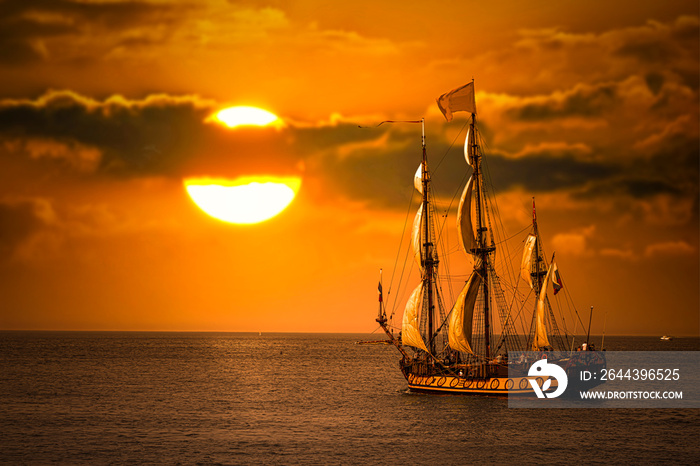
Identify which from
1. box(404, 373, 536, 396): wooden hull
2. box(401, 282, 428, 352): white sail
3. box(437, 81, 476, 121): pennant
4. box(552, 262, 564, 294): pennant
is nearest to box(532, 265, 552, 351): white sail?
box(552, 262, 564, 294): pennant

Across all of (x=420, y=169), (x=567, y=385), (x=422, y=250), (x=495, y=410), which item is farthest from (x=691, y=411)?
(x=420, y=169)

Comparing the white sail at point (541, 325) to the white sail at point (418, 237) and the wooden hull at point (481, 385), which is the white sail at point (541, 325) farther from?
the white sail at point (418, 237)

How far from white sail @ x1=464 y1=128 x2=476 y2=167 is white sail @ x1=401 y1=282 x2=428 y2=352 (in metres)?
18.4

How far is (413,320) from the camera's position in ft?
313

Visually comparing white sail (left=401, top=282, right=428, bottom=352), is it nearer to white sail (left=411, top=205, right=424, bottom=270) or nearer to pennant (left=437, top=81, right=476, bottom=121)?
white sail (left=411, top=205, right=424, bottom=270)

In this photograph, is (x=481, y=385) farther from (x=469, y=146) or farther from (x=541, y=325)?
(x=469, y=146)

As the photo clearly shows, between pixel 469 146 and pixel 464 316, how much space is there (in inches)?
910

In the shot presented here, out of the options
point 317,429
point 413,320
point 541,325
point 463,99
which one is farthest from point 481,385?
point 463,99

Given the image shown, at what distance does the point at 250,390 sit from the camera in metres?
117

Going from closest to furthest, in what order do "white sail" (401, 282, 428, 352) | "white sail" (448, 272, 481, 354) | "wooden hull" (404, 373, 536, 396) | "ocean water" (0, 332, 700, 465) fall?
1. "ocean water" (0, 332, 700, 465)
2. "wooden hull" (404, 373, 536, 396)
3. "white sail" (448, 272, 481, 354)
4. "white sail" (401, 282, 428, 352)

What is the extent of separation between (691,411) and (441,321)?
33398 mm

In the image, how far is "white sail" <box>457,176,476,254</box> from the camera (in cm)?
9381

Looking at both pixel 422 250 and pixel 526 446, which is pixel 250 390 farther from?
pixel 526 446

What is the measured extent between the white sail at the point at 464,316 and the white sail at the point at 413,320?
450cm
